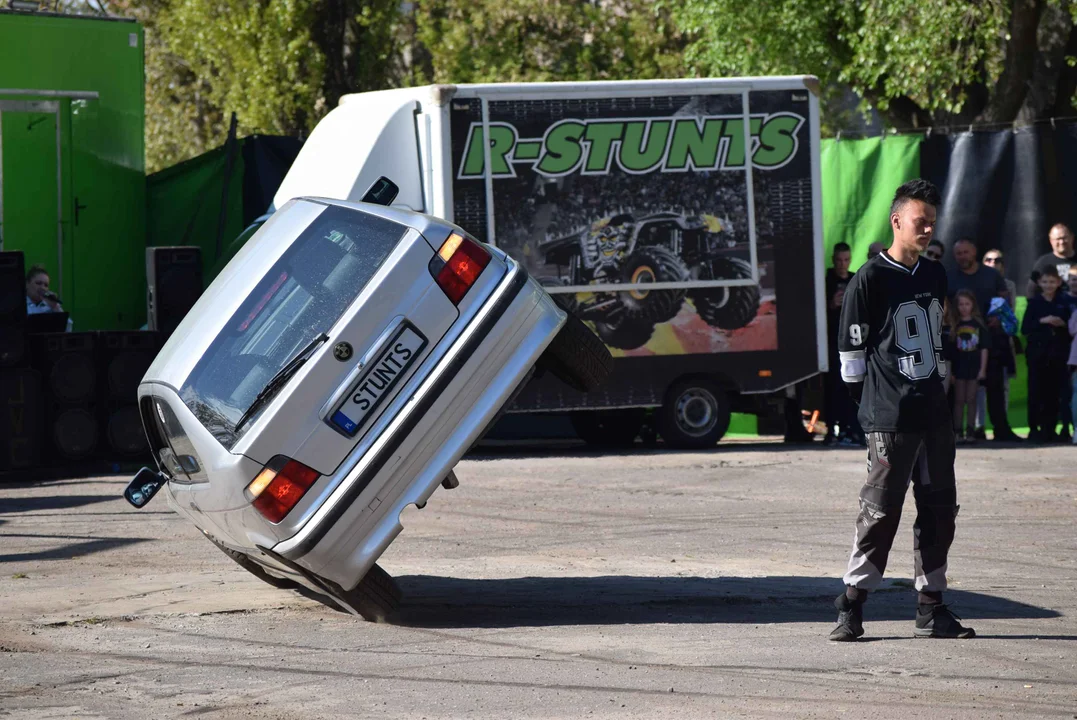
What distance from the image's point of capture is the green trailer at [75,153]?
15.5 meters

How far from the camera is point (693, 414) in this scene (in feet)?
48.9

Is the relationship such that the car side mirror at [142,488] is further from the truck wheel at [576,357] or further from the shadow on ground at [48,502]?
the shadow on ground at [48,502]

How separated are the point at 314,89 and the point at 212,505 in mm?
17463

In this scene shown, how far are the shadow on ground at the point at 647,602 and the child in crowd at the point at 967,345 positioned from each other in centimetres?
728

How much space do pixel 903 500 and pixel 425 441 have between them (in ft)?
6.96

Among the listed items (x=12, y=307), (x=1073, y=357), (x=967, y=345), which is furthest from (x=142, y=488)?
(x=1073, y=357)

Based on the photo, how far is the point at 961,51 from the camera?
19625 millimetres

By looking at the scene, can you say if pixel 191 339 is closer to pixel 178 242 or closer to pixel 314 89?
pixel 178 242

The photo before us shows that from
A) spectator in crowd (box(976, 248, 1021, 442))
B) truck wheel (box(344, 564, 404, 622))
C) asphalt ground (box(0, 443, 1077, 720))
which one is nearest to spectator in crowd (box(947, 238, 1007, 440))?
spectator in crowd (box(976, 248, 1021, 442))

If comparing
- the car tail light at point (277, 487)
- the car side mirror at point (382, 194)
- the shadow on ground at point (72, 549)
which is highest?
the car side mirror at point (382, 194)

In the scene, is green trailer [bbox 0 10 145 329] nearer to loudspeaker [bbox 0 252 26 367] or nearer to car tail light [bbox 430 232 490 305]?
loudspeaker [bbox 0 252 26 367]

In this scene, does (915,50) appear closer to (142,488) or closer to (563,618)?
(563,618)

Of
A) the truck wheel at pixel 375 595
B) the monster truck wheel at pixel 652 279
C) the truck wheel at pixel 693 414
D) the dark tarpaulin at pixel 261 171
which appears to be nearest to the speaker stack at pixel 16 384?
the dark tarpaulin at pixel 261 171

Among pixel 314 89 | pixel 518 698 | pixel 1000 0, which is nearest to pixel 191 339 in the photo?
pixel 518 698
